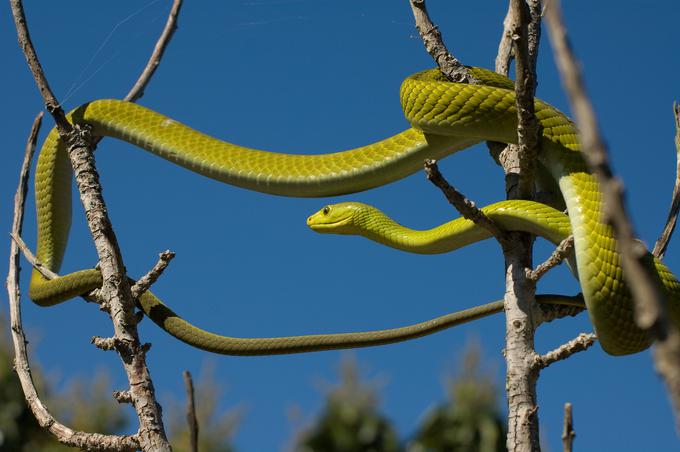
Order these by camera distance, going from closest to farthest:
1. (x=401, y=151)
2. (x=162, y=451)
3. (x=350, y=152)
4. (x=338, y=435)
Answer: (x=162, y=451)
(x=401, y=151)
(x=350, y=152)
(x=338, y=435)

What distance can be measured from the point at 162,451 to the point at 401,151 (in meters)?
2.60

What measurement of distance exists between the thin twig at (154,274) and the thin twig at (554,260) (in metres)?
1.49

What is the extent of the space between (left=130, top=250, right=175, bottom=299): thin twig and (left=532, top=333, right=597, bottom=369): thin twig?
1538 mm

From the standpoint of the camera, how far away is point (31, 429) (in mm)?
20219

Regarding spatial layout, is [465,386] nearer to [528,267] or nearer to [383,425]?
[383,425]

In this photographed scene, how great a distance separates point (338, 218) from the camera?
5844 millimetres

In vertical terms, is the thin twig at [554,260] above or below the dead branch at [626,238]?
above

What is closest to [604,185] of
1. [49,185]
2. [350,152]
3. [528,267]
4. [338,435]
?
[528,267]

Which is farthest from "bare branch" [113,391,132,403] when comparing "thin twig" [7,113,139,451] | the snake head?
the snake head

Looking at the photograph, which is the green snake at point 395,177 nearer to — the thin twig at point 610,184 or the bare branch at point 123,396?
the bare branch at point 123,396

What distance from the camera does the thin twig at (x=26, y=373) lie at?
11.6 ft

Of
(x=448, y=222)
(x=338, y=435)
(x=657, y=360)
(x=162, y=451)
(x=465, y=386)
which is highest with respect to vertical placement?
(x=465, y=386)

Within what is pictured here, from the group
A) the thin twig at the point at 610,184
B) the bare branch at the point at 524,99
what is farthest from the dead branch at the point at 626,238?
the bare branch at the point at 524,99

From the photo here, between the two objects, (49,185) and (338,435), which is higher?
(338,435)
